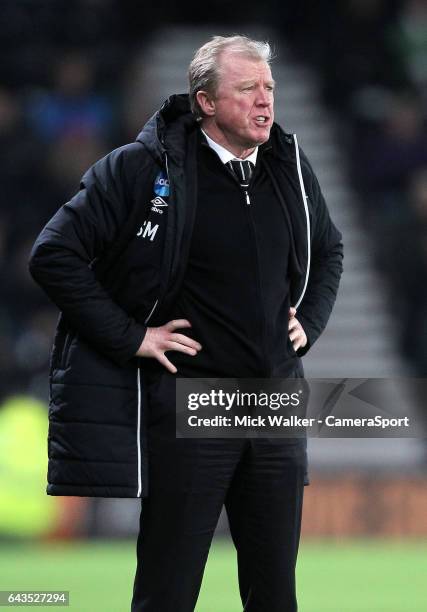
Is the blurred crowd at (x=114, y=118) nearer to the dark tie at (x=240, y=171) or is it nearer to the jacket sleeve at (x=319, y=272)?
the jacket sleeve at (x=319, y=272)

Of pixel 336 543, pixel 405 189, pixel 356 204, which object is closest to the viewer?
pixel 336 543

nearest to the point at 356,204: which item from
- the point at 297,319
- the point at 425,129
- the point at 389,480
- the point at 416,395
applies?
the point at 425,129

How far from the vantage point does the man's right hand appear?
3.71m

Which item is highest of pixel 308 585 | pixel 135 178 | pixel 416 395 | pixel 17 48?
pixel 17 48

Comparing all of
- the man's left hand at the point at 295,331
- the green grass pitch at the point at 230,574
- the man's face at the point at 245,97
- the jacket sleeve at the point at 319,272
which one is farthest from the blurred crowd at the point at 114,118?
the man's face at the point at 245,97

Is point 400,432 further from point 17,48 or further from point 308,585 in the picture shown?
point 17,48

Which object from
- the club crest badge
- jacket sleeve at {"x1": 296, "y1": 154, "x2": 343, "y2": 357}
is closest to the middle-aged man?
the club crest badge

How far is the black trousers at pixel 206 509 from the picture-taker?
12.1 feet

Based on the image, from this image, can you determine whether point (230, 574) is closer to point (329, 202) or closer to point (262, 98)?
point (262, 98)

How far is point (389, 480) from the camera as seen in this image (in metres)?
8.09

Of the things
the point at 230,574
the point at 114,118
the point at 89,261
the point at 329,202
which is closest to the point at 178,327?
the point at 89,261

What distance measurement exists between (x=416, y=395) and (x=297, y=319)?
4.80 metres

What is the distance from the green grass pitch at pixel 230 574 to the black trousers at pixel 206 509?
6.49 feet

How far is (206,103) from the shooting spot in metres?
3.80
